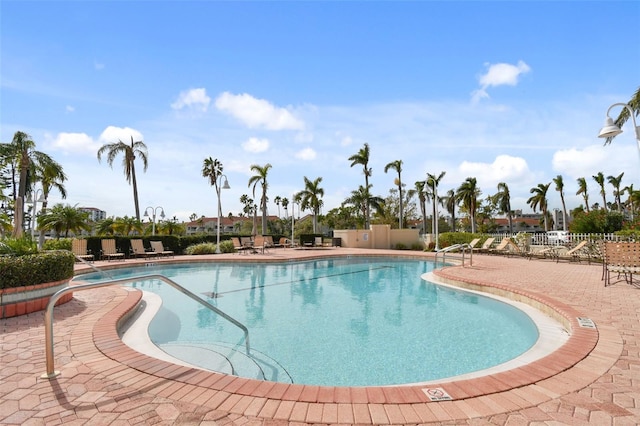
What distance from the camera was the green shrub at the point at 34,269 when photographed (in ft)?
17.5

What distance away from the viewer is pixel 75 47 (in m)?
7.53

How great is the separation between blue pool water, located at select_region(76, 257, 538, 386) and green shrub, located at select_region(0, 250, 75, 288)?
1952 millimetres

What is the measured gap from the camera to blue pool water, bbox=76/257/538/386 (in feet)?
14.5

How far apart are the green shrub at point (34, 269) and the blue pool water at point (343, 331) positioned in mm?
1952

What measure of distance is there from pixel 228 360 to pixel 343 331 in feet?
7.47

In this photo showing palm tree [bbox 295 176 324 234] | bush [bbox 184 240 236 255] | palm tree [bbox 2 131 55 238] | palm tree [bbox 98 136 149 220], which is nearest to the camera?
bush [bbox 184 240 236 255]

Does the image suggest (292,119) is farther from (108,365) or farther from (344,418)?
(344,418)

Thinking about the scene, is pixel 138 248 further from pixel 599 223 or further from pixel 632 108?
pixel 599 223

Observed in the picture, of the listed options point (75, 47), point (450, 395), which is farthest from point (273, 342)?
point (75, 47)

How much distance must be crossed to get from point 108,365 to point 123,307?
292cm

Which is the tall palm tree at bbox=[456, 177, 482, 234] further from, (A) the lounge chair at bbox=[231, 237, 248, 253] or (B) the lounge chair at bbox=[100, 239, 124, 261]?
(B) the lounge chair at bbox=[100, 239, 124, 261]

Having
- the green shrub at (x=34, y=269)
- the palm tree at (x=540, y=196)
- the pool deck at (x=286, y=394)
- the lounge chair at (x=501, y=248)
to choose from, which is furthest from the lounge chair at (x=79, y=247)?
the palm tree at (x=540, y=196)

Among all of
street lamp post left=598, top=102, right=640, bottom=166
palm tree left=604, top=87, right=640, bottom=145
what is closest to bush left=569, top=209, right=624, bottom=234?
palm tree left=604, top=87, right=640, bottom=145

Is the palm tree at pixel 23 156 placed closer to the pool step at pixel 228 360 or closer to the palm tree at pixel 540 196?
the pool step at pixel 228 360
